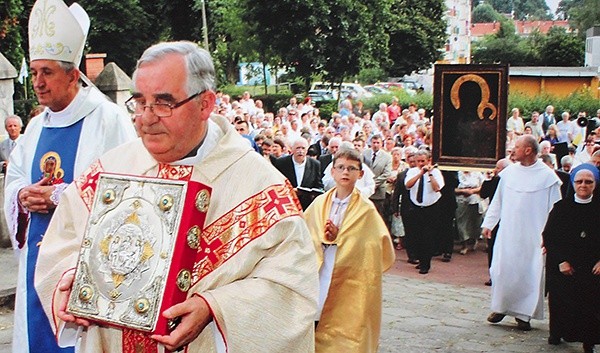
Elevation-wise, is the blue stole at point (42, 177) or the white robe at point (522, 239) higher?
the blue stole at point (42, 177)

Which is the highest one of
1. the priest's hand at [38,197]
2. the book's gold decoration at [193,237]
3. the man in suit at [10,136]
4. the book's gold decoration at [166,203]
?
the book's gold decoration at [166,203]

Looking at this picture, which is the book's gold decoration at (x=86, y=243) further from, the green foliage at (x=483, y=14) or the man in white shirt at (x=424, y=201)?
the green foliage at (x=483, y=14)

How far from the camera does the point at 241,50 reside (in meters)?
41.9

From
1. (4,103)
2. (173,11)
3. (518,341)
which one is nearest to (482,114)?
(518,341)

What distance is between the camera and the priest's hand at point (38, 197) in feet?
14.5

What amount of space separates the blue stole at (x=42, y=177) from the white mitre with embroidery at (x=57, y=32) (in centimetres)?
37

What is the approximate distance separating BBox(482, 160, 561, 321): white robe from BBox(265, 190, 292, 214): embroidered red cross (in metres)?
6.93

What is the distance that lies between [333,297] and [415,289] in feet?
14.3

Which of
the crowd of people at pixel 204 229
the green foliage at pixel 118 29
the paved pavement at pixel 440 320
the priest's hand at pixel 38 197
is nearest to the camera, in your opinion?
the crowd of people at pixel 204 229

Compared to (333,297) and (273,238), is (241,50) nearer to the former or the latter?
(333,297)

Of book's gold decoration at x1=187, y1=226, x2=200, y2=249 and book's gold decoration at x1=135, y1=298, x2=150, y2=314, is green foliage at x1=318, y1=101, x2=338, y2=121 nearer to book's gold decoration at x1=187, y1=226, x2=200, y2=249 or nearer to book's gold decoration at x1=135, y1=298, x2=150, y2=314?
book's gold decoration at x1=187, y1=226, x2=200, y2=249

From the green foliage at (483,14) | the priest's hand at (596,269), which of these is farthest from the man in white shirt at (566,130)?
the green foliage at (483,14)

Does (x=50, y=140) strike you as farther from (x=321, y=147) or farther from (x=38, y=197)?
(x=321, y=147)

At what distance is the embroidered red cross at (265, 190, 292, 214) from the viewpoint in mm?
3196
